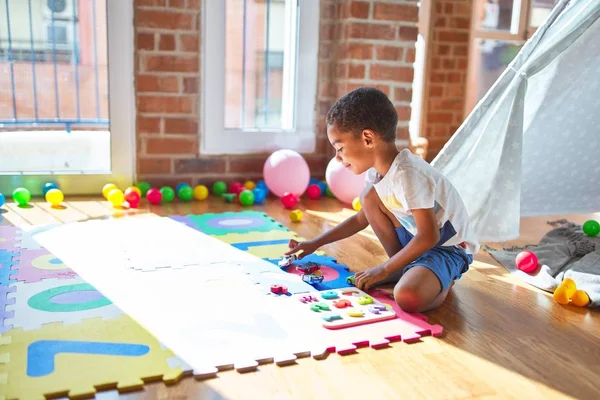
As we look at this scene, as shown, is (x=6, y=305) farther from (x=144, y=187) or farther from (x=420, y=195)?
(x=144, y=187)

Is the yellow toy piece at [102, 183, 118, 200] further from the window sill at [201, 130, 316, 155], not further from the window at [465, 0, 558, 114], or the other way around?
the window at [465, 0, 558, 114]

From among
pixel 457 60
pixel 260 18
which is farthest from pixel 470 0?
pixel 260 18

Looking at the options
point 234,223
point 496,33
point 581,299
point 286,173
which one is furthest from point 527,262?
point 496,33

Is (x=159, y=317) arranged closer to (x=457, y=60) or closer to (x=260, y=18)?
(x=260, y=18)

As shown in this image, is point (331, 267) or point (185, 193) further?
point (185, 193)

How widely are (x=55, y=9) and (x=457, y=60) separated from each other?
7.52 ft

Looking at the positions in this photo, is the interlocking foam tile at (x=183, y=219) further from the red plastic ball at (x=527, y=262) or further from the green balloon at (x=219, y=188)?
the red plastic ball at (x=527, y=262)

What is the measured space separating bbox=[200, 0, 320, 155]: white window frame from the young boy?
1301 mm

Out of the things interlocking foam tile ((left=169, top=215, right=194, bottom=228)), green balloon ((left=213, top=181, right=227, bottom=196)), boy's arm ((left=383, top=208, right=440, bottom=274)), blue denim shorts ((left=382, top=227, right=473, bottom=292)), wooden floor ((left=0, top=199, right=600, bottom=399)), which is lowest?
wooden floor ((left=0, top=199, right=600, bottom=399))

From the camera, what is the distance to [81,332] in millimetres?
1236

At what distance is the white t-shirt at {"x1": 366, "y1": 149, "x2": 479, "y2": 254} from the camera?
1.42 m

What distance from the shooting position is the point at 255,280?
159 centimetres

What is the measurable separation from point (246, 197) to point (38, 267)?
1018 mm

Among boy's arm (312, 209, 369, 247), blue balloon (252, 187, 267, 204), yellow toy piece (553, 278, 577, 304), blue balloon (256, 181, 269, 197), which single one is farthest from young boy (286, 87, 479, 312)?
blue balloon (256, 181, 269, 197)
